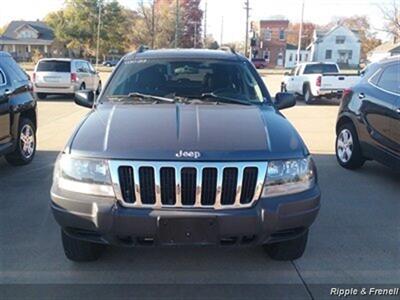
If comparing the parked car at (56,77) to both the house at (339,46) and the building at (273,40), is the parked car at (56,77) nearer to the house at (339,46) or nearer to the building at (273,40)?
the house at (339,46)

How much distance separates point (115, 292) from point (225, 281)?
828 mm

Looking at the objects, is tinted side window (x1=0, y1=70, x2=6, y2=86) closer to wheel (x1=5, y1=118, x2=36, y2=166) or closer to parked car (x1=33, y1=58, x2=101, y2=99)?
wheel (x1=5, y1=118, x2=36, y2=166)

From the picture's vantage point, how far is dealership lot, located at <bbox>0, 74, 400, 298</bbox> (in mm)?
3779

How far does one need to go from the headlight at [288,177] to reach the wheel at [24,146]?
16.5 ft

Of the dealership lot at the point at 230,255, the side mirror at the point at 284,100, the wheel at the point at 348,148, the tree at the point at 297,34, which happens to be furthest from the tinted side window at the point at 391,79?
the tree at the point at 297,34

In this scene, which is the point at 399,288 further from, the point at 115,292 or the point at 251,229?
the point at 115,292

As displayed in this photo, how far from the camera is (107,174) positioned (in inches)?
134

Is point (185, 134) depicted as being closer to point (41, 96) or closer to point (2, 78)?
point (2, 78)

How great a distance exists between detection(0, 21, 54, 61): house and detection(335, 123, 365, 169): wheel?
88.0 m

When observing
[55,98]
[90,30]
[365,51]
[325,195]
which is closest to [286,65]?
[365,51]

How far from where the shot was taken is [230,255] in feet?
13.7

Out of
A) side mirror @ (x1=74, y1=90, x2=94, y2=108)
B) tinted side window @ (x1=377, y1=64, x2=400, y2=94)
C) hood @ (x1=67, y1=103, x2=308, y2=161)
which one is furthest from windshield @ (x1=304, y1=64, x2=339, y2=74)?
hood @ (x1=67, y1=103, x2=308, y2=161)

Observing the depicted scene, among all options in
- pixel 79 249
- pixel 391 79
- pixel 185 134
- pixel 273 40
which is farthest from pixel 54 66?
pixel 273 40

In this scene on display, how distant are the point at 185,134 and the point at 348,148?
15.0 feet
